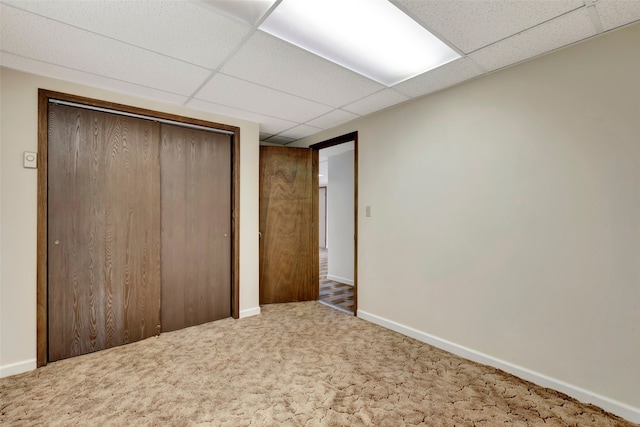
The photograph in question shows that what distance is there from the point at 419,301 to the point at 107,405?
2697 millimetres

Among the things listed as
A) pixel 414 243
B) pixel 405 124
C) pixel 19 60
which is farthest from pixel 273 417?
pixel 19 60

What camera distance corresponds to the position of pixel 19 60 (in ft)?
7.11

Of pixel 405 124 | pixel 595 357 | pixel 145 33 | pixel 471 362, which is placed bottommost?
pixel 471 362

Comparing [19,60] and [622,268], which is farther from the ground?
[19,60]

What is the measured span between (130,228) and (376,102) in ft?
9.32

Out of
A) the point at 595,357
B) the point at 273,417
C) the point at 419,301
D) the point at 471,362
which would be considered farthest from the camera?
the point at 419,301

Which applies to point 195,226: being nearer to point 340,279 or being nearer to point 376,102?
point 376,102

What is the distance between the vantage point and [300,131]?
4.15 m

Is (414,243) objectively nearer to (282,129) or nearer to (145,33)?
(282,129)

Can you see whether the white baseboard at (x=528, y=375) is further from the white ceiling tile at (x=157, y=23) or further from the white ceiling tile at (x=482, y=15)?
the white ceiling tile at (x=157, y=23)

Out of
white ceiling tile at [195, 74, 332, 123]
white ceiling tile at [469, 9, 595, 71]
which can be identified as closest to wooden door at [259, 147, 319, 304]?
white ceiling tile at [195, 74, 332, 123]

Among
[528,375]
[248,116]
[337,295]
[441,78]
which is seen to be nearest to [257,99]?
[248,116]

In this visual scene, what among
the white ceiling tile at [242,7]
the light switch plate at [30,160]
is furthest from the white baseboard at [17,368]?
the white ceiling tile at [242,7]

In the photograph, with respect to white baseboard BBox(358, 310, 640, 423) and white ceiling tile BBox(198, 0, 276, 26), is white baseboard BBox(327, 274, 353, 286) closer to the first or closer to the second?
white baseboard BBox(358, 310, 640, 423)
